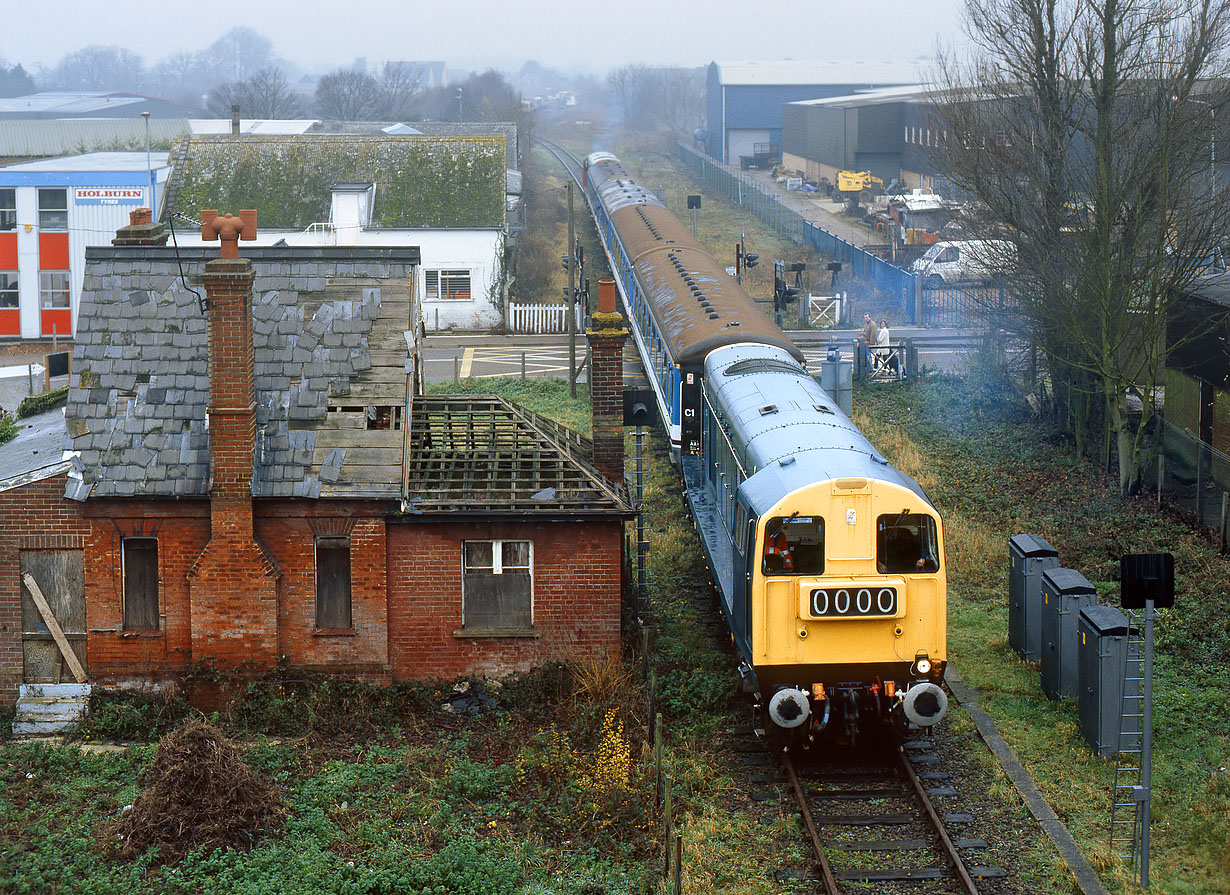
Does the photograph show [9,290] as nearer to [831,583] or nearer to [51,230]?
[51,230]

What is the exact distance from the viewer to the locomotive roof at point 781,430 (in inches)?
513

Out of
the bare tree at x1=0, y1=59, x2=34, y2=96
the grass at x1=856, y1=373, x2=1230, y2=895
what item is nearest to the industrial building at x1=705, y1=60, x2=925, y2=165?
the grass at x1=856, y1=373, x2=1230, y2=895

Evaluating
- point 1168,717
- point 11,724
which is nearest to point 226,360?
point 11,724

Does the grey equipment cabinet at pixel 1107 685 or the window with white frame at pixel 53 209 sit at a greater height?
the window with white frame at pixel 53 209

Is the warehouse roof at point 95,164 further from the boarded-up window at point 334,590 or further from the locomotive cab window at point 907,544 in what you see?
the locomotive cab window at point 907,544

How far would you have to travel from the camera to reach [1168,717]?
14.4 m

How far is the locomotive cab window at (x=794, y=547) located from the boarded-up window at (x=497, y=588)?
3360 mm

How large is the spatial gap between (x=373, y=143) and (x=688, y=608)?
2747 centimetres

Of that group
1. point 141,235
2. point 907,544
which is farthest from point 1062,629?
point 141,235

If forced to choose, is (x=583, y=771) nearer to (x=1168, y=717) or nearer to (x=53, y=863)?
(x=53, y=863)

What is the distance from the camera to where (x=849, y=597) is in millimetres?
12625

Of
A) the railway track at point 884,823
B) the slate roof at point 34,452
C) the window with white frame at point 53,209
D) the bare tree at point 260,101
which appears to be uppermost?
the bare tree at point 260,101

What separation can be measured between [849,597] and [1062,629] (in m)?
3.39

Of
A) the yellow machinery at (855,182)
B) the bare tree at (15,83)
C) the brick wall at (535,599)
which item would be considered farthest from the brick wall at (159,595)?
the bare tree at (15,83)
